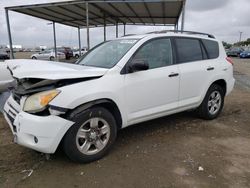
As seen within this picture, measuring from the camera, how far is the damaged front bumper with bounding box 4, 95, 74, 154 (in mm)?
2822

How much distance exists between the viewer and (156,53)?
160 inches

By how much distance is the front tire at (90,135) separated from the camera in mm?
3014

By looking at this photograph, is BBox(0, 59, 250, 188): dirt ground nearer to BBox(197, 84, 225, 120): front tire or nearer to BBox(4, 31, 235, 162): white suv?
BBox(4, 31, 235, 162): white suv

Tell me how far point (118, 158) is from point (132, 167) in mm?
326

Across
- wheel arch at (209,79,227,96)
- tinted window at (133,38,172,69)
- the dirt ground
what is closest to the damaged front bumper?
the dirt ground

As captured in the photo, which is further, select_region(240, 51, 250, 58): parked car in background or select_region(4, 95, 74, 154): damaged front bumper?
select_region(240, 51, 250, 58): parked car in background

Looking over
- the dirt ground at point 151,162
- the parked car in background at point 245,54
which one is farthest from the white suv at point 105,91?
the parked car in background at point 245,54

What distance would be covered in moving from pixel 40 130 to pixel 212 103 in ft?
12.2

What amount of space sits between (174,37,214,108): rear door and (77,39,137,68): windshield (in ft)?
3.36

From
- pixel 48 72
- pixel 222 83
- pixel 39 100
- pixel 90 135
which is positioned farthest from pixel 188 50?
pixel 39 100

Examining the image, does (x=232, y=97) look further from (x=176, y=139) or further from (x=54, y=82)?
(x=54, y=82)

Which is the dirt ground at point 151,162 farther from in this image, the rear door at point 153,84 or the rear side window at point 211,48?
the rear side window at point 211,48

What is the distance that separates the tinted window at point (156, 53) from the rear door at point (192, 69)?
0.76 feet

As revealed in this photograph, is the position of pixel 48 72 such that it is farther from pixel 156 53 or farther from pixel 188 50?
pixel 188 50
